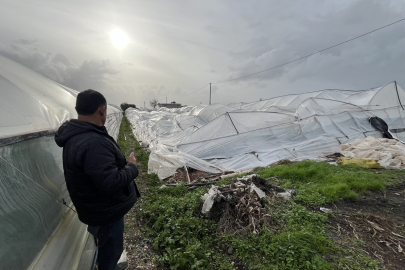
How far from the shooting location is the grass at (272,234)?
2.86 meters

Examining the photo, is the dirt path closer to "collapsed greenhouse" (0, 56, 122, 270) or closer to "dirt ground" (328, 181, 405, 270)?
"collapsed greenhouse" (0, 56, 122, 270)

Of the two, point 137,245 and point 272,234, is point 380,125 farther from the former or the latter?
point 137,245

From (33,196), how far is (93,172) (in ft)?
2.22

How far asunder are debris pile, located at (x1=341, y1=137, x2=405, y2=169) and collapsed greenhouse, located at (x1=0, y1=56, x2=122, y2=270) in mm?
8435

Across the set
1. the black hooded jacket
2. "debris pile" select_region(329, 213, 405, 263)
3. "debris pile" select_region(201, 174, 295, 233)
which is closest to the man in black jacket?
the black hooded jacket

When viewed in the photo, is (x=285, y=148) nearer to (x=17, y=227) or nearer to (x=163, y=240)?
(x=163, y=240)

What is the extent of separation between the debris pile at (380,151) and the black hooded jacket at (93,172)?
8042mm

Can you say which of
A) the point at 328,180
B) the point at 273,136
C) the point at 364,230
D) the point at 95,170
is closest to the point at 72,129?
the point at 95,170

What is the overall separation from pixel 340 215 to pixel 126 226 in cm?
414

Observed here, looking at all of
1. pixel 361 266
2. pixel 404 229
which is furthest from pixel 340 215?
pixel 361 266

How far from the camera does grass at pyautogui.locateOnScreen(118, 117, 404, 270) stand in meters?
2.86

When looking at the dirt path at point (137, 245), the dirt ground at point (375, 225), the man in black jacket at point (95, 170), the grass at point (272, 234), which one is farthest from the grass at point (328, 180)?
the man in black jacket at point (95, 170)

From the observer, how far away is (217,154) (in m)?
8.00

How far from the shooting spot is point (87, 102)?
5.94ft
